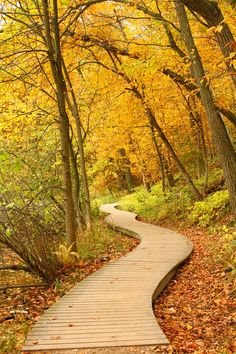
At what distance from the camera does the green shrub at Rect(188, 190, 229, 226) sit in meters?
11.9

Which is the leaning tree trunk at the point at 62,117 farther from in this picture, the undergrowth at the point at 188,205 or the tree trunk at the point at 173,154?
the tree trunk at the point at 173,154

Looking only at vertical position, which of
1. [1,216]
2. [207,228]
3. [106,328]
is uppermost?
[1,216]

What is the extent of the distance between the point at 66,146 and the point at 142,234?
486cm

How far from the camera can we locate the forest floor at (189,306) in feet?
14.5

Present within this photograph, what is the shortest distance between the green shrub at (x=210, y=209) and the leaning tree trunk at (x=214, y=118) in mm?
2067

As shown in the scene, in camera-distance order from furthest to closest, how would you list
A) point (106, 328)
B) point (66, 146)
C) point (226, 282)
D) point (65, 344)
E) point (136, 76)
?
point (136, 76) → point (66, 146) → point (226, 282) → point (106, 328) → point (65, 344)

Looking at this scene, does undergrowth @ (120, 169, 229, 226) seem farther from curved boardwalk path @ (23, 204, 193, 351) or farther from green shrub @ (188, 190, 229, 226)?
curved boardwalk path @ (23, 204, 193, 351)

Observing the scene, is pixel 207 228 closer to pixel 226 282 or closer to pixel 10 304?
pixel 226 282

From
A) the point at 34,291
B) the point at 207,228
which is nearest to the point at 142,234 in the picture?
the point at 207,228

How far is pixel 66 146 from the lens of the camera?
8.81m

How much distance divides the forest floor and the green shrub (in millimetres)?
2745

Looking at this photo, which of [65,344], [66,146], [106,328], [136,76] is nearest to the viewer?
[65,344]

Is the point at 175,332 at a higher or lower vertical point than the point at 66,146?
lower

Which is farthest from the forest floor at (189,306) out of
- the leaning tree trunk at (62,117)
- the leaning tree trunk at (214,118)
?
the leaning tree trunk at (214,118)
